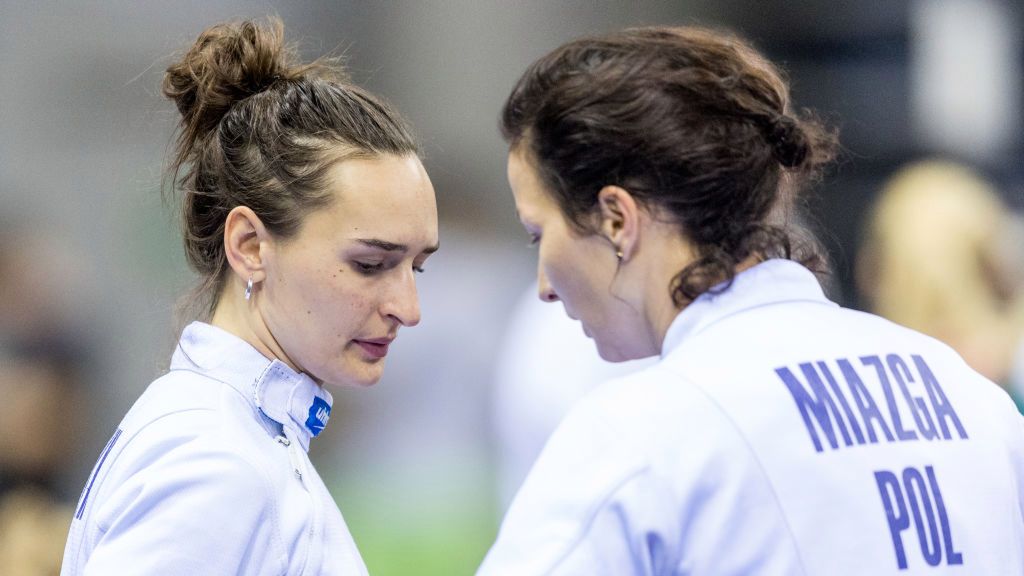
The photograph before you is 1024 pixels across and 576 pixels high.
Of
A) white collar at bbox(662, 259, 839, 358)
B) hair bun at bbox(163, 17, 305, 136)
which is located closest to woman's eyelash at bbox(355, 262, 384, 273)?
hair bun at bbox(163, 17, 305, 136)

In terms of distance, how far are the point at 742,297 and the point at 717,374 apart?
0.40 feet

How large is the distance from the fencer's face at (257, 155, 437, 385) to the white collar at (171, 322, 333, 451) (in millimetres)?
55

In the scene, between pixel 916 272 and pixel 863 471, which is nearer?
pixel 863 471

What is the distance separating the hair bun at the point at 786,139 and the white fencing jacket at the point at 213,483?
→ 0.75 metres

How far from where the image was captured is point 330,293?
1842 mm

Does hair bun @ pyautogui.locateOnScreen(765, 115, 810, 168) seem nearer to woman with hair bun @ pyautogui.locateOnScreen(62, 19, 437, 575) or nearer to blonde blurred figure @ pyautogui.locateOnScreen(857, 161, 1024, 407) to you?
woman with hair bun @ pyautogui.locateOnScreen(62, 19, 437, 575)

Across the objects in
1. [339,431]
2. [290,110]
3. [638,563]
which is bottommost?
[339,431]

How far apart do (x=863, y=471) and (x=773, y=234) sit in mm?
305

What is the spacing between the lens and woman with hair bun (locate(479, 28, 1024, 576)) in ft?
4.17

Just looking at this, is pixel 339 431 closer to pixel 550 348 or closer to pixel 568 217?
pixel 550 348

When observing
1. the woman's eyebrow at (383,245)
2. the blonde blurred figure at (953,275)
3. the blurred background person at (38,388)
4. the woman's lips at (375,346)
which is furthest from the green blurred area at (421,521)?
the woman's eyebrow at (383,245)

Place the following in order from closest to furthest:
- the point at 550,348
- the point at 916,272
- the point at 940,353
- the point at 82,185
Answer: the point at 940,353, the point at 550,348, the point at 916,272, the point at 82,185

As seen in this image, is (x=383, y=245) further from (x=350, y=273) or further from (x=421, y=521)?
(x=421, y=521)

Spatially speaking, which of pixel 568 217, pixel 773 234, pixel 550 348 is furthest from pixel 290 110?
pixel 550 348
